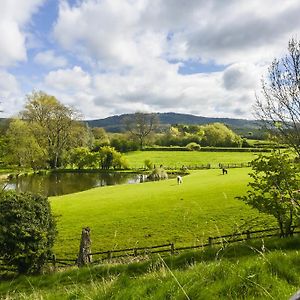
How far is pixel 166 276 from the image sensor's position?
201 inches

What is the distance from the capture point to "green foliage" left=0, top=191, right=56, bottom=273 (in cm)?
1532

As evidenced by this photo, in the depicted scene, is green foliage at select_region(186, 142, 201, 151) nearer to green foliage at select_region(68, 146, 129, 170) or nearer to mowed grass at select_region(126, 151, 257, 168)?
mowed grass at select_region(126, 151, 257, 168)

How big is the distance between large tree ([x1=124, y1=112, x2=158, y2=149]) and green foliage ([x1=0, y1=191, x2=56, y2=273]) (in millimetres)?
106689

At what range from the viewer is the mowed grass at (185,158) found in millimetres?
91162

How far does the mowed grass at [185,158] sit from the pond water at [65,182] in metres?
16.6

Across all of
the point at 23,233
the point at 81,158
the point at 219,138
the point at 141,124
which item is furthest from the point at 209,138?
the point at 23,233

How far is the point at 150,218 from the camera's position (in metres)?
26.0

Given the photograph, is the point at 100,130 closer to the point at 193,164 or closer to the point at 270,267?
the point at 193,164

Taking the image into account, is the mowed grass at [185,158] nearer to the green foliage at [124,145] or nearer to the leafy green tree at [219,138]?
the green foliage at [124,145]

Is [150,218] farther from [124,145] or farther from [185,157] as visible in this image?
[124,145]

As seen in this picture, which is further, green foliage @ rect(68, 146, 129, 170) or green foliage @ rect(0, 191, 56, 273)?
green foliage @ rect(68, 146, 129, 170)

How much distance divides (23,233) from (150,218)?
12.1 meters

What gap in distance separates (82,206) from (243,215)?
14.9 m

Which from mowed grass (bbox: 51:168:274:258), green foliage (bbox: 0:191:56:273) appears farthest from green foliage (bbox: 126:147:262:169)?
green foliage (bbox: 0:191:56:273)
